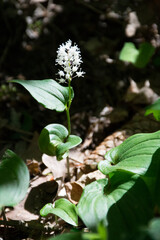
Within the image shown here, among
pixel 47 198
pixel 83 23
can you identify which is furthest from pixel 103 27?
pixel 47 198

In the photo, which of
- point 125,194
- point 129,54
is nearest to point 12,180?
point 125,194

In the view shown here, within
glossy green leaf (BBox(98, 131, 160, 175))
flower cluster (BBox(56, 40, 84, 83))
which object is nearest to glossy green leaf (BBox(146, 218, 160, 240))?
glossy green leaf (BBox(98, 131, 160, 175))

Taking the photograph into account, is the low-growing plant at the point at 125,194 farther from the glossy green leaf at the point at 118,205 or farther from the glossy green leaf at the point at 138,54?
the glossy green leaf at the point at 138,54

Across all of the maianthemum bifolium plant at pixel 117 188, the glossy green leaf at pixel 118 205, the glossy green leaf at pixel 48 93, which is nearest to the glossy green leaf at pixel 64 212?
the maianthemum bifolium plant at pixel 117 188

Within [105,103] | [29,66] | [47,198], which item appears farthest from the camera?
[29,66]

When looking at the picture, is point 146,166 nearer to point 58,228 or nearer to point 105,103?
point 58,228

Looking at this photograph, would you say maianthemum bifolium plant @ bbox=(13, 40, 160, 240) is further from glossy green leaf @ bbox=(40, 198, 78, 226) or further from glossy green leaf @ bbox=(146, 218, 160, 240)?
glossy green leaf @ bbox=(146, 218, 160, 240)
